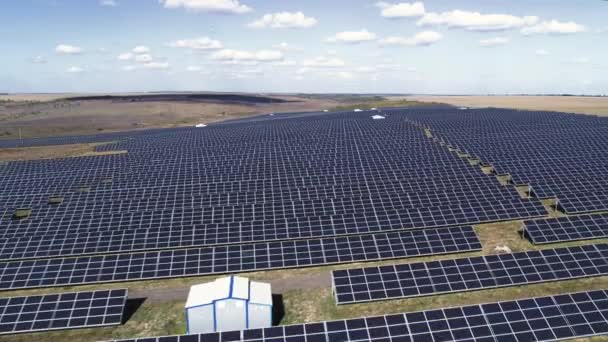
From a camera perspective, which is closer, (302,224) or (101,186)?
(302,224)

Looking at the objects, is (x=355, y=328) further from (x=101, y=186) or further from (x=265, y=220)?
(x=101, y=186)

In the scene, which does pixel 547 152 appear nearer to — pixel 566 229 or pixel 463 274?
pixel 566 229

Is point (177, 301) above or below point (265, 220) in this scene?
below

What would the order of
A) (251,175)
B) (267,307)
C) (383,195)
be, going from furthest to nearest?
(251,175)
(383,195)
(267,307)

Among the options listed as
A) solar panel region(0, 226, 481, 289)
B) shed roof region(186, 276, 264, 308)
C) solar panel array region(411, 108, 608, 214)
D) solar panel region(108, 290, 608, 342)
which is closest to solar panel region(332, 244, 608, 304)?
solar panel region(0, 226, 481, 289)

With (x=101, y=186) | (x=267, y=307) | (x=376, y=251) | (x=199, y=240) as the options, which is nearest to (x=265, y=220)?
(x=199, y=240)

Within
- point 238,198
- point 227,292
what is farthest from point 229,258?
point 238,198
